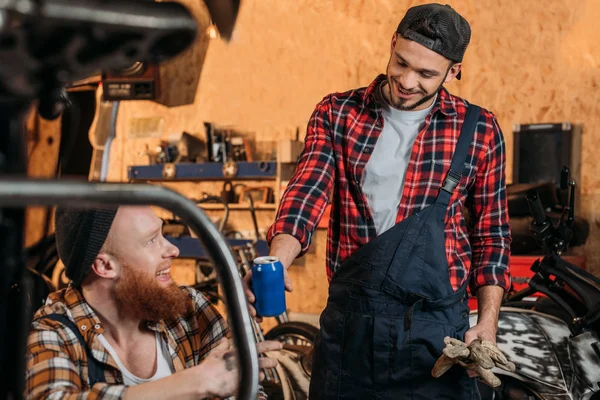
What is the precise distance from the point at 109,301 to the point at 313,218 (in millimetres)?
558

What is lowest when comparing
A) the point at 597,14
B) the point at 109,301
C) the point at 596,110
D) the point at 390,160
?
the point at 109,301

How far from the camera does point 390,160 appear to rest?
69.8 inches

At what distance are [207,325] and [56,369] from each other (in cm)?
42

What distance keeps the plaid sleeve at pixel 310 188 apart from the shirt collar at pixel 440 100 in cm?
12

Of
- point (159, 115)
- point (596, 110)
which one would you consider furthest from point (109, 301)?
point (159, 115)

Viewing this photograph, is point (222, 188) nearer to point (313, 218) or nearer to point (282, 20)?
point (282, 20)

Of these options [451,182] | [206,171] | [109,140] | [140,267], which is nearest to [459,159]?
[451,182]

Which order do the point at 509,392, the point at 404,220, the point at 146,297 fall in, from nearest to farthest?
the point at 146,297 < the point at 404,220 < the point at 509,392

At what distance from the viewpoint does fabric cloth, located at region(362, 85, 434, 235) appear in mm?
1734

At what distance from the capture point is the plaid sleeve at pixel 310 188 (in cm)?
166

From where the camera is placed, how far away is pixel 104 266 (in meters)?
1.50

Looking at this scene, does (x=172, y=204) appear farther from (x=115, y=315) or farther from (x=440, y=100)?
(x=440, y=100)

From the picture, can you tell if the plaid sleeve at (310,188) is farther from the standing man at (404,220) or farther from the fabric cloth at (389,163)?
the fabric cloth at (389,163)

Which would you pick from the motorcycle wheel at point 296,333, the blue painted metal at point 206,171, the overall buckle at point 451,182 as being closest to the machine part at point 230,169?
the blue painted metal at point 206,171
